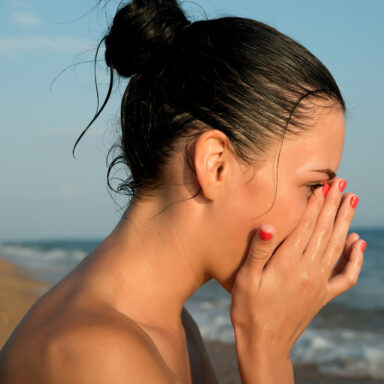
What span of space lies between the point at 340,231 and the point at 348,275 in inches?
11.0

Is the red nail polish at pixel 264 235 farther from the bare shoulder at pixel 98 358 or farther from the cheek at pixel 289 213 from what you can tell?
the bare shoulder at pixel 98 358

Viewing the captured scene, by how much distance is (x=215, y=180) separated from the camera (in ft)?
6.66

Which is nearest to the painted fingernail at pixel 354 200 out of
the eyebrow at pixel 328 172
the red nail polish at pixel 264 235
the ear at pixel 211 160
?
the eyebrow at pixel 328 172

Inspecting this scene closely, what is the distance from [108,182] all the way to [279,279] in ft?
2.96

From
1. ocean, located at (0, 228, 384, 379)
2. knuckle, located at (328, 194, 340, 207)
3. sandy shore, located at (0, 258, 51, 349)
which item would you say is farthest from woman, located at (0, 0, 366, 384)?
sandy shore, located at (0, 258, 51, 349)

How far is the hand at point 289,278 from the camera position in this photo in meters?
2.14

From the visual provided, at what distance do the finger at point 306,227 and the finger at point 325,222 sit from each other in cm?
4

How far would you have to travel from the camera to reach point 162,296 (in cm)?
213

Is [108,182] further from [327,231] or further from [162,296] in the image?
[327,231]

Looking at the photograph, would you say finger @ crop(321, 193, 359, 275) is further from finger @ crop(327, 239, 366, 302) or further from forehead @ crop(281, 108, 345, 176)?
forehead @ crop(281, 108, 345, 176)

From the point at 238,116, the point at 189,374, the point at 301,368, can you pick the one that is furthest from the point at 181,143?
the point at 301,368

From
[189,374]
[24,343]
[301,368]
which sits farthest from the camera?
[301,368]

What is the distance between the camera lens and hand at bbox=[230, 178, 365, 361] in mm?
2143

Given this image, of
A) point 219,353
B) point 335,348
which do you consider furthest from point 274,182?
point 335,348
